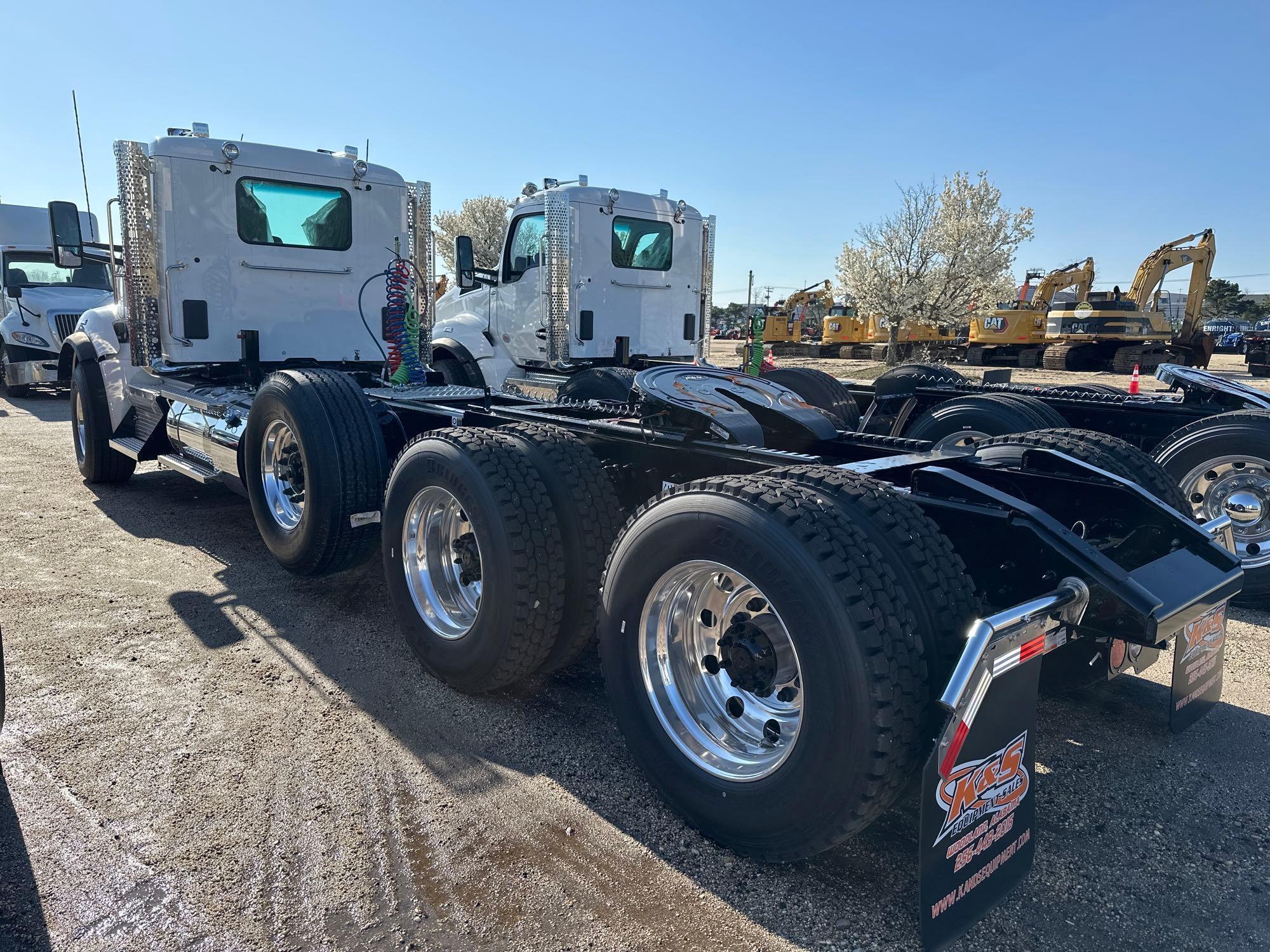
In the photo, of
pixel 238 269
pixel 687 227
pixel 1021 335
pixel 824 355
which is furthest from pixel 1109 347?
pixel 238 269

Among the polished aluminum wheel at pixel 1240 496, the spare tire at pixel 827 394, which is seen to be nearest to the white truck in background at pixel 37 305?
the spare tire at pixel 827 394

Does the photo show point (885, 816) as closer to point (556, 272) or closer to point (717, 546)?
point (717, 546)

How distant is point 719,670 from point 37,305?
16.7 metres

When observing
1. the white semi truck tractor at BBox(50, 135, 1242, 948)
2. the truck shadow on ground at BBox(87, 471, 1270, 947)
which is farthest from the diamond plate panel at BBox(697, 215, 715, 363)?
the truck shadow on ground at BBox(87, 471, 1270, 947)

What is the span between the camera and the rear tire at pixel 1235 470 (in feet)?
16.2

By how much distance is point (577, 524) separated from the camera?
3406 millimetres

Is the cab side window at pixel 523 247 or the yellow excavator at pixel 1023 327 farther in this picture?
the yellow excavator at pixel 1023 327

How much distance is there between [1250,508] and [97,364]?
28.7 feet

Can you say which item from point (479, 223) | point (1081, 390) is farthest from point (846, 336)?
point (1081, 390)

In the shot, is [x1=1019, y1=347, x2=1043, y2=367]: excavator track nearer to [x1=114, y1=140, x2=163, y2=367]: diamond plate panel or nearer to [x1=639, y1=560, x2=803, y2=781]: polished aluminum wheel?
[x1=114, y1=140, x2=163, y2=367]: diamond plate panel

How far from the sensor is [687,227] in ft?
32.8

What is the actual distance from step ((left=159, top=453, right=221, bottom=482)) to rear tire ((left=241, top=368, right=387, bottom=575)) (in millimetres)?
975

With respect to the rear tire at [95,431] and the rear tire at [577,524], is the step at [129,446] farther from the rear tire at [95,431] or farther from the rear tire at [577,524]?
the rear tire at [577,524]

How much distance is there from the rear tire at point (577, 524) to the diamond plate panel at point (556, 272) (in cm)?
559
